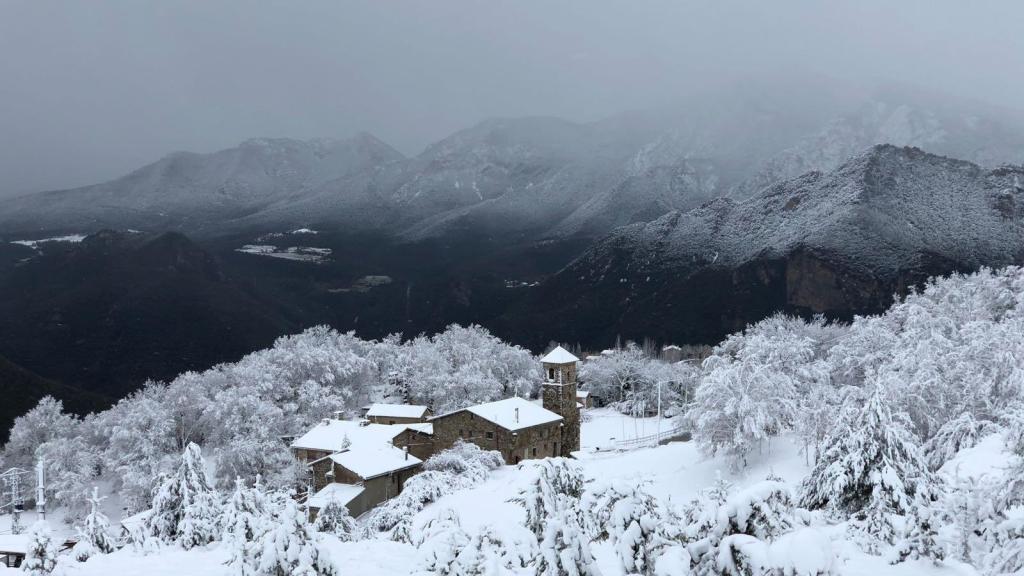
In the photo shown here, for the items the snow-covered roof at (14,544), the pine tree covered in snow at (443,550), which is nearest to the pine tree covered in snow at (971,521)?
the pine tree covered in snow at (443,550)

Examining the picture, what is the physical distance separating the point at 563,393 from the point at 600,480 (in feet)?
123

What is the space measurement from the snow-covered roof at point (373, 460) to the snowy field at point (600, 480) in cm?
477

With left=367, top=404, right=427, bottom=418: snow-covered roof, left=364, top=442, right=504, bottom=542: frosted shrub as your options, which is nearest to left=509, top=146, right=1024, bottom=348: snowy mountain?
left=367, top=404, right=427, bottom=418: snow-covered roof

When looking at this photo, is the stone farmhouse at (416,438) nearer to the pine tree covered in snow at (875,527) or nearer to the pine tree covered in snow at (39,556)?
the pine tree covered in snow at (39,556)

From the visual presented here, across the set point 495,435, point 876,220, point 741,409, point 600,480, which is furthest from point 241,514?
point 876,220

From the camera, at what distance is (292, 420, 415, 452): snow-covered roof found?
38656 millimetres

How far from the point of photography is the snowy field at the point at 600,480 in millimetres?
9914

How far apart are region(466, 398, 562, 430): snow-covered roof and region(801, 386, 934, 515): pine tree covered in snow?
92.3 ft

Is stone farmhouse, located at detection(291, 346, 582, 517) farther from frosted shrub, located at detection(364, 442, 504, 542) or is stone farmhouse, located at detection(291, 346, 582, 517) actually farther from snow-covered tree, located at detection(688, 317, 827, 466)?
snow-covered tree, located at detection(688, 317, 827, 466)

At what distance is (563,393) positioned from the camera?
45875 millimetres

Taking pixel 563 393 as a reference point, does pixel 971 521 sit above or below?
above

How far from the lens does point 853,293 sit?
10531cm

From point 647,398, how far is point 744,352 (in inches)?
1155

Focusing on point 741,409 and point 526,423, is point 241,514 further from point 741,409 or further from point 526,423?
point 526,423
